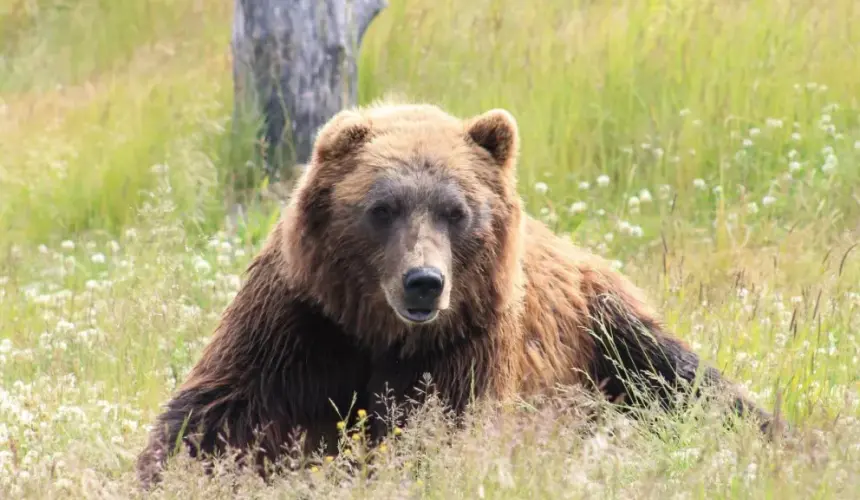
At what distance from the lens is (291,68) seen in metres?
8.86

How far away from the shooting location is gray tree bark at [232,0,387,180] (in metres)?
8.80

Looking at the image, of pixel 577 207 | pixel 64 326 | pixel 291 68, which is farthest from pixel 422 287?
pixel 291 68

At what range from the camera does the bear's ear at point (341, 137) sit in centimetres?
491

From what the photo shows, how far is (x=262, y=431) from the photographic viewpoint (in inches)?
184

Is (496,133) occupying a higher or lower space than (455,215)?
higher

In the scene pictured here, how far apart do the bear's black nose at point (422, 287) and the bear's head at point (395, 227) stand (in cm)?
11

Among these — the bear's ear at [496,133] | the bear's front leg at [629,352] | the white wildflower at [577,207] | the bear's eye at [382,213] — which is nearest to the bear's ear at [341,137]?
the bear's eye at [382,213]

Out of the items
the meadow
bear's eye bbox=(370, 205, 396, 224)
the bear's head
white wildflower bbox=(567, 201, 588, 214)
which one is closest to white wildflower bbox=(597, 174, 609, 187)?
the meadow

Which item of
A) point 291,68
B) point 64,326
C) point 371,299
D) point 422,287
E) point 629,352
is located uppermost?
point 291,68

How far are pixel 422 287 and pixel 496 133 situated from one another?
801 millimetres

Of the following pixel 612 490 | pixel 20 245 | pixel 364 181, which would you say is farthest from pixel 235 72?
pixel 612 490

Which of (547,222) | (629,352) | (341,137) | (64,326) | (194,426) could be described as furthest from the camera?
(547,222)

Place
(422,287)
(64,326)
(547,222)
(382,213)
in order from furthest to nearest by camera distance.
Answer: (547,222), (64,326), (382,213), (422,287)

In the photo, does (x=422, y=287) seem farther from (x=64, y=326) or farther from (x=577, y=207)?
(x=577, y=207)
